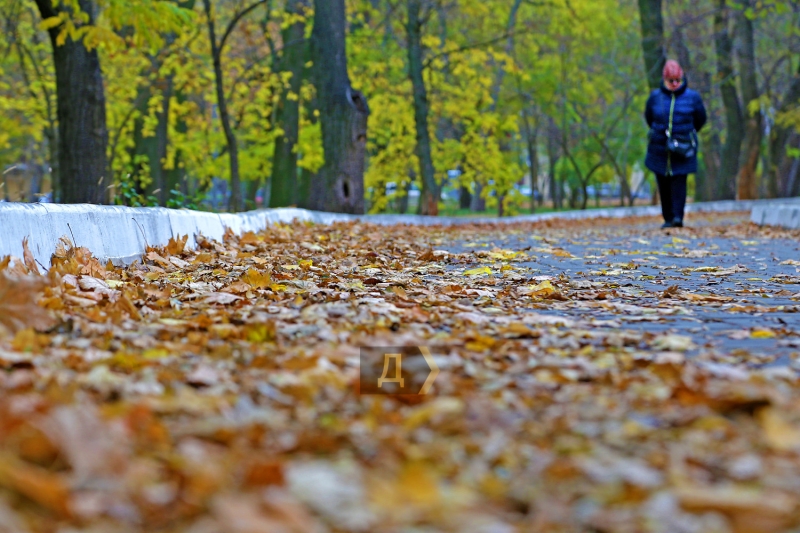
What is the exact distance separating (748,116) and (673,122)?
15367mm

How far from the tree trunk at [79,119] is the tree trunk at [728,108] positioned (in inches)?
722

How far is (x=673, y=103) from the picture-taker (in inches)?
540

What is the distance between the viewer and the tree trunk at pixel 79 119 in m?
11.5

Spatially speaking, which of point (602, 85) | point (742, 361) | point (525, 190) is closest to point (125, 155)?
point (602, 85)

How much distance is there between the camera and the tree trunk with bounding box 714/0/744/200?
Answer: 1037 inches

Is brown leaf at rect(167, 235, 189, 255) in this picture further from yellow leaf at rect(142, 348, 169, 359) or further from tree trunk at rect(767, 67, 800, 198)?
tree trunk at rect(767, 67, 800, 198)

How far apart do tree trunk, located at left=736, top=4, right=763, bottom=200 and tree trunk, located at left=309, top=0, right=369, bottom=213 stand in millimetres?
12192

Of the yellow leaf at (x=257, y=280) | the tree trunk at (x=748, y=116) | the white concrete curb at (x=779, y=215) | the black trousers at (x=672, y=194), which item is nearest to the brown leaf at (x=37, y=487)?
the yellow leaf at (x=257, y=280)

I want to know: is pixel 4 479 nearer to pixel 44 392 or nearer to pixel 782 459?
pixel 44 392

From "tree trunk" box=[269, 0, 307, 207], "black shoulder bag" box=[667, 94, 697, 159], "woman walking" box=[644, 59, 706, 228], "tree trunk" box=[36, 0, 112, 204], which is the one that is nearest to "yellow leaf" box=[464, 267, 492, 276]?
"tree trunk" box=[36, 0, 112, 204]

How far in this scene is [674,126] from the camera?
13.8m

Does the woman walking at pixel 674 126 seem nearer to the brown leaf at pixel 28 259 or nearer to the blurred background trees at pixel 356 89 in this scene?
the blurred background trees at pixel 356 89

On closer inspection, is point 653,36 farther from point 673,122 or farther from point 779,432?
point 779,432

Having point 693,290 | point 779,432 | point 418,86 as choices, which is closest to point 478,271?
point 693,290
